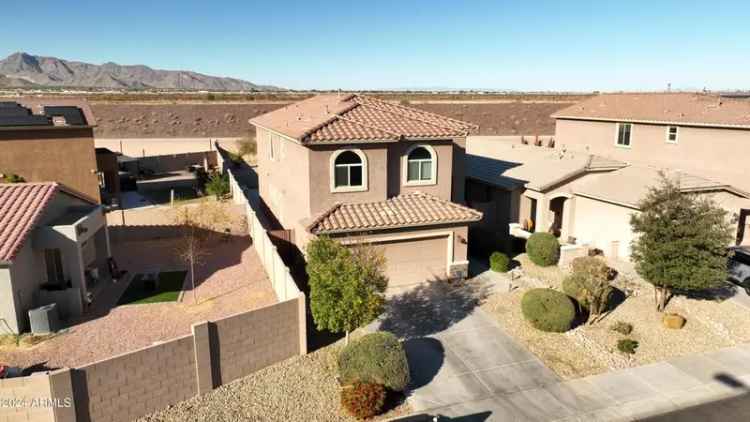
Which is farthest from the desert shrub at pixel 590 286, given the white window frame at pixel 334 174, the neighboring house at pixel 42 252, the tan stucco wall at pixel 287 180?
the neighboring house at pixel 42 252

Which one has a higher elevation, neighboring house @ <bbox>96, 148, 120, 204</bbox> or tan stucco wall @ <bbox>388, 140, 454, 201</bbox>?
tan stucco wall @ <bbox>388, 140, 454, 201</bbox>

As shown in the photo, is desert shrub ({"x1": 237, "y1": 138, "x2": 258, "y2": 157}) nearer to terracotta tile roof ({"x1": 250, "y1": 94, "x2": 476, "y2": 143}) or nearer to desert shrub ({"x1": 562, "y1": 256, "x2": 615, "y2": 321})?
terracotta tile roof ({"x1": 250, "y1": 94, "x2": 476, "y2": 143})

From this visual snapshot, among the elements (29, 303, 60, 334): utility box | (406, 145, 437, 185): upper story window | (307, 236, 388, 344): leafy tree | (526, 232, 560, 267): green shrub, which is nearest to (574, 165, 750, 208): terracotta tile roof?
(526, 232, 560, 267): green shrub

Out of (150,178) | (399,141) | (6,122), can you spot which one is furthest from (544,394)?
(150,178)

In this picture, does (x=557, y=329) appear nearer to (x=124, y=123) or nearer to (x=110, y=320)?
(x=110, y=320)

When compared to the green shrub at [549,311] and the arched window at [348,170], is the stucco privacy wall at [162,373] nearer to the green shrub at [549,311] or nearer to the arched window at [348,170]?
the arched window at [348,170]
